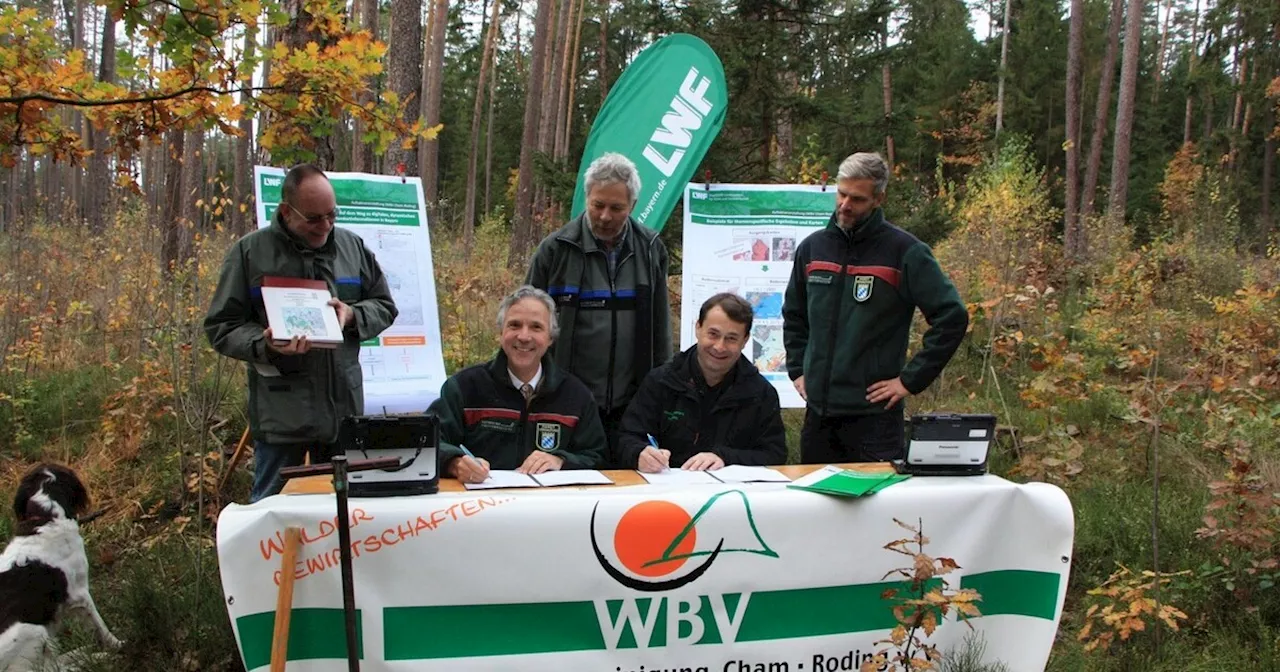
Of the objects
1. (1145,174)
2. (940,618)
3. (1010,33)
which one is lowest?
(940,618)

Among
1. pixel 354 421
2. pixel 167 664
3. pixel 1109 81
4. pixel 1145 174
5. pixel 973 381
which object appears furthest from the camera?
pixel 1145 174

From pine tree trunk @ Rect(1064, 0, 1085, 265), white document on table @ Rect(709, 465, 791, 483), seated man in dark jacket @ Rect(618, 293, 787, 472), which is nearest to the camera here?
white document on table @ Rect(709, 465, 791, 483)

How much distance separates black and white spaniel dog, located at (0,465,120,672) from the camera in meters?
3.09

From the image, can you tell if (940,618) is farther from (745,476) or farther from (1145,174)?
(1145,174)

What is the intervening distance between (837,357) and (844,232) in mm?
529

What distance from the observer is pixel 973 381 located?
26.2 ft

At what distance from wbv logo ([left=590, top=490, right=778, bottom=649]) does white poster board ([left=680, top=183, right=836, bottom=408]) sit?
2807 mm

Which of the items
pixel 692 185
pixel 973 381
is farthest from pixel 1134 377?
pixel 692 185

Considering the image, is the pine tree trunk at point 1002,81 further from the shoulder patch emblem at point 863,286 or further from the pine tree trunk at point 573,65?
the shoulder patch emblem at point 863,286

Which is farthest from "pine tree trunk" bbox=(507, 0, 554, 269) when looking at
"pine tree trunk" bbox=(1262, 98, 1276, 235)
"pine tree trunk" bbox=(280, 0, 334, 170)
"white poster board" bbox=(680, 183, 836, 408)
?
"pine tree trunk" bbox=(1262, 98, 1276, 235)

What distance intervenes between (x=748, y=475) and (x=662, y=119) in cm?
302

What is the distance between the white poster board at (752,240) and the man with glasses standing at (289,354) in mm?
2381

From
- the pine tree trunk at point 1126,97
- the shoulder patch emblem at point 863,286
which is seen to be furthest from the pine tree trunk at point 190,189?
the pine tree trunk at point 1126,97

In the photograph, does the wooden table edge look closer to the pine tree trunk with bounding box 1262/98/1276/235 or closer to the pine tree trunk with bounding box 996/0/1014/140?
the pine tree trunk with bounding box 996/0/1014/140
